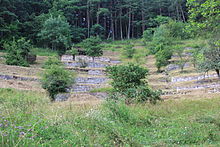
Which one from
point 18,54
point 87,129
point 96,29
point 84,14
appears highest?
point 84,14

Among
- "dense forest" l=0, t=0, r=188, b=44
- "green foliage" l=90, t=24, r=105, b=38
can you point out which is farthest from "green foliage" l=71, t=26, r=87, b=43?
"green foliage" l=90, t=24, r=105, b=38

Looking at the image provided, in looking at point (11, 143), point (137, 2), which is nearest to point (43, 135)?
point (11, 143)

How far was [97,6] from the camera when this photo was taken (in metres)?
64.6

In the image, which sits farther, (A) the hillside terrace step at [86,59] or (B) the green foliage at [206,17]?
(A) the hillside terrace step at [86,59]

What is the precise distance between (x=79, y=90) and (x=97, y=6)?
48.5 m

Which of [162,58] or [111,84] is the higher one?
[162,58]

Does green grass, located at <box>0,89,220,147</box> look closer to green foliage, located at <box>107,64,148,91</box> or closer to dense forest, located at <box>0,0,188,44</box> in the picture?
green foliage, located at <box>107,64,148,91</box>

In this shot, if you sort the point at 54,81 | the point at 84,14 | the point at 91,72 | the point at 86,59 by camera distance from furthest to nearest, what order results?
the point at 84,14
the point at 86,59
the point at 91,72
the point at 54,81

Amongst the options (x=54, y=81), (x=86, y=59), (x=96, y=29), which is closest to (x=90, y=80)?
(x=54, y=81)

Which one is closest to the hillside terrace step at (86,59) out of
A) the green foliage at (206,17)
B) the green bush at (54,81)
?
the green bush at (54,81)

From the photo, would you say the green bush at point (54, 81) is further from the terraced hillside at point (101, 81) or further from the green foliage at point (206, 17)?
the green foliage at point (206, 17)

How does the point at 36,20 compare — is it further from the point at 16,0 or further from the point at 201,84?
the point at 201,84

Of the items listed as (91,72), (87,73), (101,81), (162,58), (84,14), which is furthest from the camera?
(84,14)

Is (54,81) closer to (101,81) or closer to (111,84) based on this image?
(111,84)
